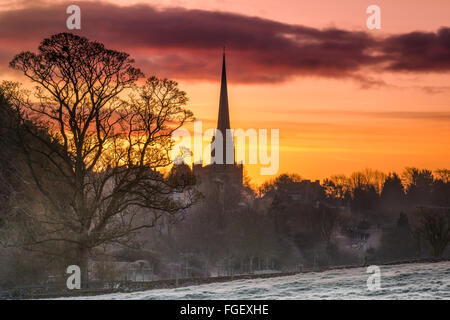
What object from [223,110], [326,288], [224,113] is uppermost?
[223,110]

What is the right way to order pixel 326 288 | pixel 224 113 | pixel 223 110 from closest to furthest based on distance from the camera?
pixel 326 288
pixel 224 113
pixel 223 110

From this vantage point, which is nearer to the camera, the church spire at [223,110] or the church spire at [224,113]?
the church spire at [224,113]

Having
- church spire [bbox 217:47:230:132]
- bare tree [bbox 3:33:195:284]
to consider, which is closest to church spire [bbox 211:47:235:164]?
church spire [bbox 217:47:230:132]

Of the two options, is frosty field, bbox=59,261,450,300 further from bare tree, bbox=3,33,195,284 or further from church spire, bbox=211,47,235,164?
church spire, bbox=211,47,235,164

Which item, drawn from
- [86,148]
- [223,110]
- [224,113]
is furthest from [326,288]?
[223,110]

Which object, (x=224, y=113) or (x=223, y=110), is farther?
(x=223, y=110)

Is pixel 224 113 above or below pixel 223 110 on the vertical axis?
below

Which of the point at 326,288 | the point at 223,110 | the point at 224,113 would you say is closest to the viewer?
the point at 326,288

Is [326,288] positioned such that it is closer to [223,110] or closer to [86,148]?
[86,148]

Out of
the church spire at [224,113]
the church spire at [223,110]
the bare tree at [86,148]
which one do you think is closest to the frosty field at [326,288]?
the bare tree at [86,148]

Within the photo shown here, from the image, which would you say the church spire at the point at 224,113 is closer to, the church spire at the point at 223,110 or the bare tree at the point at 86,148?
the church spire at the point at 223,110

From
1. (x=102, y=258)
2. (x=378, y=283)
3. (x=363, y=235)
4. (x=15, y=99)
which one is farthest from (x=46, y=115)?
(x=363, y=235)

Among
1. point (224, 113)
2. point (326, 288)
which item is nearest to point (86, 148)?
point (326, 288)
